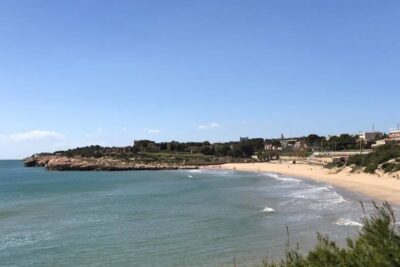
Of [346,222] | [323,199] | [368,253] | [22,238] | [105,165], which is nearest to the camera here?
[368,253]

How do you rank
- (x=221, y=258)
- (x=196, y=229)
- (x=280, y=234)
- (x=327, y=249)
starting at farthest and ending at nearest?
(x=196, y=229), (x=280, y=234), (x=221, y=258), (x=327, y=249)

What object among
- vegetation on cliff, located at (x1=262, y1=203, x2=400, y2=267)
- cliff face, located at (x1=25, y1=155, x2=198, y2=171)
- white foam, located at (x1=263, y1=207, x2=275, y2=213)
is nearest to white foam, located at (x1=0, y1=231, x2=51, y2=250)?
white foam, located at (x1=263, y1=207, x2=275, y2=213)

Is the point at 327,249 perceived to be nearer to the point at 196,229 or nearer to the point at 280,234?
the point at 280,234

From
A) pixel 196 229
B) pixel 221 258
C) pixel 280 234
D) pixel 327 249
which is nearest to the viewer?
pixel 327 249

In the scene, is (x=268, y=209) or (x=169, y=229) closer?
(x=169, y=229)

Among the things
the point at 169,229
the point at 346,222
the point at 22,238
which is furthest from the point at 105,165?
the point at 346,222

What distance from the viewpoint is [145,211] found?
4269 cm

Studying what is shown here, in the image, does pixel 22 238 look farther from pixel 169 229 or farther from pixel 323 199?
pixel 323 199

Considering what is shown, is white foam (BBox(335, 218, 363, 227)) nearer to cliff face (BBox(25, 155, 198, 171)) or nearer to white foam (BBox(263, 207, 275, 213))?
Answer: white foam (BBox(263, 207, 275, 213))

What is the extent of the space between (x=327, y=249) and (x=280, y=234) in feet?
61.1

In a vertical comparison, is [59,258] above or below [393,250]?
below

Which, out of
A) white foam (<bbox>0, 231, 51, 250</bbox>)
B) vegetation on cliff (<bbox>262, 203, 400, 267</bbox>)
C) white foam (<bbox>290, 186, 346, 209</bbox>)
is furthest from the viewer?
white foam (<bbox>290, 186, 346, 209</bbox>)

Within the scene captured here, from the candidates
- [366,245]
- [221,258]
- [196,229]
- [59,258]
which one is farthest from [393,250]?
[196,229]

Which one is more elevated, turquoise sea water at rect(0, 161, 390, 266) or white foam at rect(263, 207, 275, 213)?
white foam at rect(263, 207, 275, 213)
